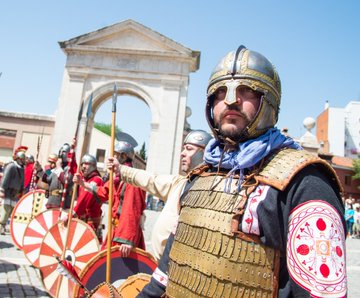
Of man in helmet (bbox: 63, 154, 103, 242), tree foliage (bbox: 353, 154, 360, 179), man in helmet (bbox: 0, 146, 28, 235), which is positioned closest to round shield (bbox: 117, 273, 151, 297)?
man in helmet (bbox: 63, 154, 103, 242)

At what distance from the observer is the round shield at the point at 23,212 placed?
232 inches

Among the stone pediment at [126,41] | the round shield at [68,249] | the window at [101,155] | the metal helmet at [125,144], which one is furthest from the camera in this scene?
the window at [101,155]

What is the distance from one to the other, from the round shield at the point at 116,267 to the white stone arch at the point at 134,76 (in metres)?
15.3

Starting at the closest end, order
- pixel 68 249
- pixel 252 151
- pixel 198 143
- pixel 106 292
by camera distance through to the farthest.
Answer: pixel 252 151 → pixel 106 292 → pixel 198 143 → pixel 68 249

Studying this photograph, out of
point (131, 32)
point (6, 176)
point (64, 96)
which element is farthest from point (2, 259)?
point (131, 32)

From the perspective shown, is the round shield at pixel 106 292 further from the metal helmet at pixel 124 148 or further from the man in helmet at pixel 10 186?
the man in helmet at pixel 10 186

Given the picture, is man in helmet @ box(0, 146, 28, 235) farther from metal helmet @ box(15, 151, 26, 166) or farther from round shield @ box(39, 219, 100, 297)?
round shield @ box(39, 219, 100, 297)

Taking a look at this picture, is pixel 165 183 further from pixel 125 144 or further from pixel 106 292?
pixel 106 292

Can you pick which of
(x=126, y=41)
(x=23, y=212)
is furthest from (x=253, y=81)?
(x=126, y=41)

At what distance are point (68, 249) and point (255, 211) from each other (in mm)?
3343

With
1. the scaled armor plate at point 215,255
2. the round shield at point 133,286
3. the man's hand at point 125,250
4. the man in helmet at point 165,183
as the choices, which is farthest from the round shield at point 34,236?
the scaled armor plate at point 215,255

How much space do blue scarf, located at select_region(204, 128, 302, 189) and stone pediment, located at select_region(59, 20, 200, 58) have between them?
730 inches

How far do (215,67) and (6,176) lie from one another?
7548 mm

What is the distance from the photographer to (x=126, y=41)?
1980cm
